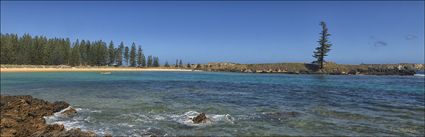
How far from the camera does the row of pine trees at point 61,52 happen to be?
397 ft

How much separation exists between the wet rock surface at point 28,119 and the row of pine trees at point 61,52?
108 meters

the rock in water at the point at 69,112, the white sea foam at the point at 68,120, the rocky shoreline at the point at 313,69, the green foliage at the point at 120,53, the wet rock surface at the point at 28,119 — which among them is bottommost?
the white sea foam at the point at 68,120

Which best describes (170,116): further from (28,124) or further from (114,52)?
(114,52)

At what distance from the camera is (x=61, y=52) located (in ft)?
434

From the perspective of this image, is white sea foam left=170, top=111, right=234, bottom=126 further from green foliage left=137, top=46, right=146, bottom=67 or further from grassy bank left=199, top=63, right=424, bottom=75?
green foliage left=137, top=46, right=146, bottom=67

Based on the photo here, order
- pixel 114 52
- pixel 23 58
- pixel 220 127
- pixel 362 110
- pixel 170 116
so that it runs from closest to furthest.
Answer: pixel 220 127 < pixel 170 116 < pixel 362 110 < pixel 23 58 < pixel 114 52

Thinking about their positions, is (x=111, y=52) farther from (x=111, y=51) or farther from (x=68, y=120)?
(x=68, y=120)

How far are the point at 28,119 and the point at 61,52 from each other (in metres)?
123

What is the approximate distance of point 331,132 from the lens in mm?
17531

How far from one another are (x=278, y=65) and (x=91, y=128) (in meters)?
111

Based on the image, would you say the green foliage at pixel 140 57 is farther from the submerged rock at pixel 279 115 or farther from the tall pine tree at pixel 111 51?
the submerged rock at pixel 279 115

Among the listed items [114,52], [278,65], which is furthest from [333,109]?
[114,52]

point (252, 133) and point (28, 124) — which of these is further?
point (252, 133)

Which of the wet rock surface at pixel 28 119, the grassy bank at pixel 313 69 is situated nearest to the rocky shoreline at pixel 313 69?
the grassy bank at pixel 313 69
